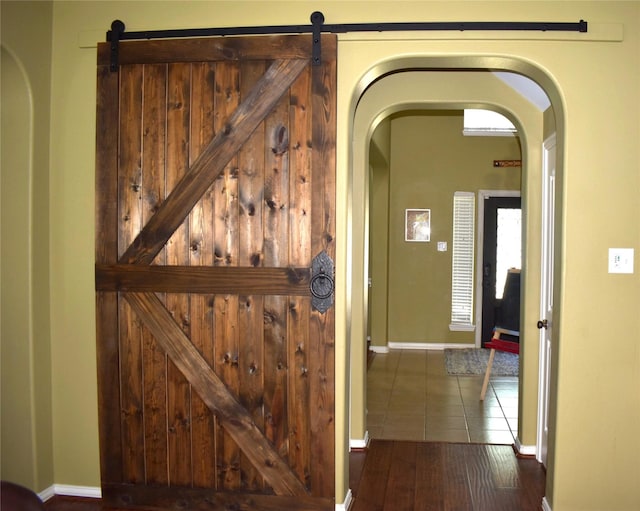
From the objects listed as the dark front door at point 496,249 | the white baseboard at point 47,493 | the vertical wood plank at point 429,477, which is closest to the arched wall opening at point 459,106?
the vertical wood plank at point 429,477

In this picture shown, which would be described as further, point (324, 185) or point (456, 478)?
point (456, 478)

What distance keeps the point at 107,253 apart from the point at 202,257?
1.72 feet

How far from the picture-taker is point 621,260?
3.21 m

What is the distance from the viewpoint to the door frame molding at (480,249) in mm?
8977

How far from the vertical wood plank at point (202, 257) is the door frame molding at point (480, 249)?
6282 millimetres

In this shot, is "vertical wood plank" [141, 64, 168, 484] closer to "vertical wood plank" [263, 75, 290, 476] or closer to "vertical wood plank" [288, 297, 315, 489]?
"vertical wood plank" [263, 75, 290, 476]

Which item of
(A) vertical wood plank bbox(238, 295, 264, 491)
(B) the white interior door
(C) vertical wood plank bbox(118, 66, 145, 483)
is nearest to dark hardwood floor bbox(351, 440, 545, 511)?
(B) the white interior door

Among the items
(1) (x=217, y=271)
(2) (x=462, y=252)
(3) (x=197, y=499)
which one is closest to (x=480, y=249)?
(2) (x=462, y=252)

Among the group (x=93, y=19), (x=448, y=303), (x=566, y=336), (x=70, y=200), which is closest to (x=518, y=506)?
(x=566, y=336)

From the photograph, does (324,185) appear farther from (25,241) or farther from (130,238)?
(25,241)

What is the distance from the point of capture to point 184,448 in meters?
3.40

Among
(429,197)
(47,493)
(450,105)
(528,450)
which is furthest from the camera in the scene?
(429,197)

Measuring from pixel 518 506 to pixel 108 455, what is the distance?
2.25 metres

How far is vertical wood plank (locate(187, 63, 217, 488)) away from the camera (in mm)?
3312
